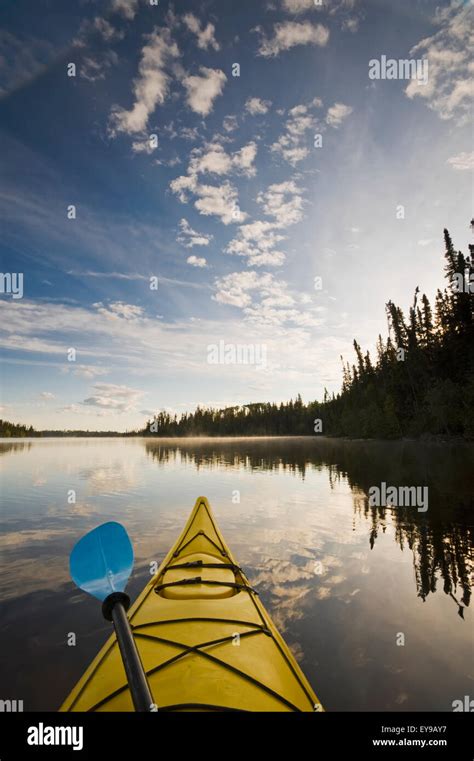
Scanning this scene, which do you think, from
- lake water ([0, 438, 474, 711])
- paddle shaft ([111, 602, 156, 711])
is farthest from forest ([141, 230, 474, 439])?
paddle shaft ([111, 602, 156, 711])

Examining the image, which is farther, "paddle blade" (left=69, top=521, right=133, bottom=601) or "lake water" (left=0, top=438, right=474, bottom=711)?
"lake water" (left=0, top=438, right=474, bottom=711)

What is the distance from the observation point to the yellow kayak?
292cm

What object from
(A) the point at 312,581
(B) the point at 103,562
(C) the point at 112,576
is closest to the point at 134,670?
(C) the point at 112,576

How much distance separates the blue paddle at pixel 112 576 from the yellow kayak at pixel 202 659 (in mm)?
737

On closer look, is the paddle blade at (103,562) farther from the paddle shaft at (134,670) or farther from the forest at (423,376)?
the forest at (423,376)

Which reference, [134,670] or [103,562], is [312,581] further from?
[134,670]

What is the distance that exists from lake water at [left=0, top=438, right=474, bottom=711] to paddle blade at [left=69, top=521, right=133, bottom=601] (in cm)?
188

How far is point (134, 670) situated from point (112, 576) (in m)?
1.07

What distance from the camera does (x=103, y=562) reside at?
3.40 meters

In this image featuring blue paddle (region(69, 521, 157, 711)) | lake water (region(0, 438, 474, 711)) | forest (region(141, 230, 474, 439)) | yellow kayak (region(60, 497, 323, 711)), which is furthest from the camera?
forest (region(141, 230, 474, 439))

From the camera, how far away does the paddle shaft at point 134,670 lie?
87.8 inches

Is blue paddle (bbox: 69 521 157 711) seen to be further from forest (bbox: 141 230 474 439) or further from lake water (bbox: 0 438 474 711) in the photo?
forest (bbox: 141 230 474 439)

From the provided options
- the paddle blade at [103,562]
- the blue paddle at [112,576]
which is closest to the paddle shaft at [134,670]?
the blue paddle at [112,576]

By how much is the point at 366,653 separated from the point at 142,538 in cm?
698
